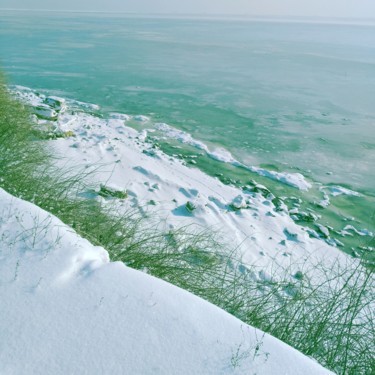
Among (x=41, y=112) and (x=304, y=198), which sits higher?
(x=41, y=112)

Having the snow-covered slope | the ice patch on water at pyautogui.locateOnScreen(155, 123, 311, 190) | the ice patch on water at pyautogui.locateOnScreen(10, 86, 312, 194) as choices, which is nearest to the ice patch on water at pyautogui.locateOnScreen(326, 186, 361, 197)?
the ice patch on water at pyautogui.locateOnScreen(10, 86, 312, 194)

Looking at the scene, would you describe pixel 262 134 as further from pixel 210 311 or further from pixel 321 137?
pixel 210 311

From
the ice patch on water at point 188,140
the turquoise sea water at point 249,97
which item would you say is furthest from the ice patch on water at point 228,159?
the turquoise sea water at point 249,97

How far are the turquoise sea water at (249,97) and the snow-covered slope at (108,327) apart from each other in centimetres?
363

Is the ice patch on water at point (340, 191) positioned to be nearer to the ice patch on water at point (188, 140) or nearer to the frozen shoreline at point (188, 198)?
the ice patch on water at point (188, 140)

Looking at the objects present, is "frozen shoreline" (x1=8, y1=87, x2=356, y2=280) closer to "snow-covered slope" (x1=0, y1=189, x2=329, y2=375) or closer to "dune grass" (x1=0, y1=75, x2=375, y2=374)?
"dune grass" (x1=0, y1=75, x2=375, y2=374)

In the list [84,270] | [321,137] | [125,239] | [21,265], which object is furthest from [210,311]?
[321,137]

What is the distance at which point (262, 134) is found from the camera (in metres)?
9.29

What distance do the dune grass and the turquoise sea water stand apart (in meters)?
2.36

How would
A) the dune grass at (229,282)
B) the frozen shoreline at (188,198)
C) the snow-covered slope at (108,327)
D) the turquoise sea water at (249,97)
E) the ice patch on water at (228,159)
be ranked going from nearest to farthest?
the snow-covered slope at (108,327) → the dune grass at (229,282) → the frozen shoreline at (188,198) → the ice patch on water at (228,159) → the turquoise sea water at (249,97)

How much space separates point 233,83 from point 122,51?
337 inches

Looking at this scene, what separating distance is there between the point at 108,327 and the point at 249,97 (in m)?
11.4

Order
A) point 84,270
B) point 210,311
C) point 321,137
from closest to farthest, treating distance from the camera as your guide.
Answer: point 210,311, point 84,270, point 321,137

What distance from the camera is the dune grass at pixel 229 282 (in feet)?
7.85
